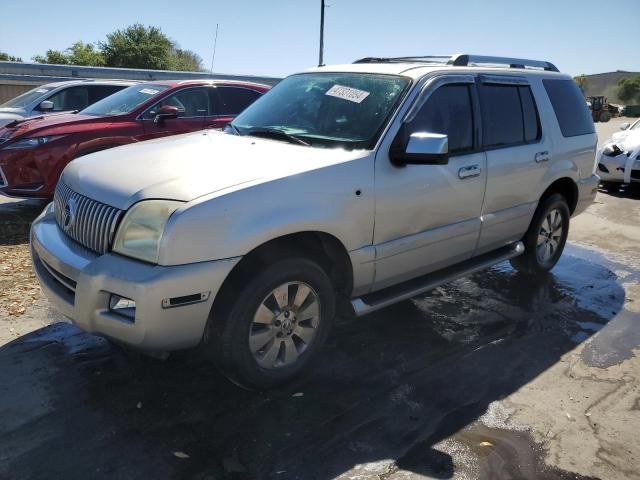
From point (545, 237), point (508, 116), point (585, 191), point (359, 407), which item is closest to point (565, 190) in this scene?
point (585, 191)

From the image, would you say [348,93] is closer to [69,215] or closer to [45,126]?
[69,215]

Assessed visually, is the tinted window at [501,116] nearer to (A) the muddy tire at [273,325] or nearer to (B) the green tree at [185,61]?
(A) the muddy tire at [273,325]

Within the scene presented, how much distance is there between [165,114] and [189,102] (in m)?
0.87

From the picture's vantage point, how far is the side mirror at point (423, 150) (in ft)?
10.9

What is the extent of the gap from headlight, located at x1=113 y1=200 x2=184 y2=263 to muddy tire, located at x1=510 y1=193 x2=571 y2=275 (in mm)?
3580

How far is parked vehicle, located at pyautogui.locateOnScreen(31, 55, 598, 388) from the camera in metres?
2.72

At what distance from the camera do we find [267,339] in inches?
123

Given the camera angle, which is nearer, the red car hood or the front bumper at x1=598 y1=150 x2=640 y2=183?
the red car hood

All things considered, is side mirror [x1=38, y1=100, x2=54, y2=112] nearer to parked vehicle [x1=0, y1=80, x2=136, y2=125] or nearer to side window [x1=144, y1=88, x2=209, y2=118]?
parked vehicle [x1=0, y1=80, x2=136, y2=125]

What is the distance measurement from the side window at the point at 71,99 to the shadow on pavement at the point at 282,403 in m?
7.20

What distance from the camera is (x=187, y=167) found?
3086mm

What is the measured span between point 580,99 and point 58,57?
44877 mm

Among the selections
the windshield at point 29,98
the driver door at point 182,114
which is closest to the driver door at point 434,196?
the driver door at point 182,114

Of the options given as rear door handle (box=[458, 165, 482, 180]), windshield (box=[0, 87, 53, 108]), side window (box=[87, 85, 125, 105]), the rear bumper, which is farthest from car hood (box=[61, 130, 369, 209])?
windshield (box=[0, 87, 53, 108])
